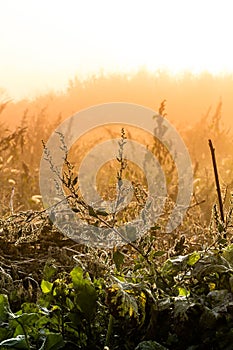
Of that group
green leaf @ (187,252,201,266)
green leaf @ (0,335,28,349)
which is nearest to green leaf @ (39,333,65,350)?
green leaf @ (0,335,28,349)

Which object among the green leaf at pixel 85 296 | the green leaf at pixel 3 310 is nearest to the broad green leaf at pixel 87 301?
the green leaf at pixel 85 296

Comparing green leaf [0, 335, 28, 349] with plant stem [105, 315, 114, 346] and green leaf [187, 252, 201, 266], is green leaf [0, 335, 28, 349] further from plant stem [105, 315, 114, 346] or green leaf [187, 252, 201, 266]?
green leaf [187, 252, 201, 266]

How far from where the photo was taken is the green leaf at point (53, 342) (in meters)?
0.97

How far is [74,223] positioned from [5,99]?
2.33m

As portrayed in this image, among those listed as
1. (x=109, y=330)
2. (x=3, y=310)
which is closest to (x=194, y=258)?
(x=109, y=330)

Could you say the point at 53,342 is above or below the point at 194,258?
below

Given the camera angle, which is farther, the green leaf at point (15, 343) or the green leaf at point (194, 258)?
the green leaf at point (194, 258)

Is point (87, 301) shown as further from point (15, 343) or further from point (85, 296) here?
point (15, 343)

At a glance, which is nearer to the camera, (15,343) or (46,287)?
(15,343)

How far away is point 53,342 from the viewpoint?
97 cm

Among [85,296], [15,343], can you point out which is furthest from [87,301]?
[15,343]

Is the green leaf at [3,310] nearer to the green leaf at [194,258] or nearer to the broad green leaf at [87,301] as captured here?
the broad green leaf at [87,301]

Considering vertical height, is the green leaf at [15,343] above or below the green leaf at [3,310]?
below


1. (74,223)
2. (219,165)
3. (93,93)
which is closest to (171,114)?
Result: (93,93)
